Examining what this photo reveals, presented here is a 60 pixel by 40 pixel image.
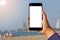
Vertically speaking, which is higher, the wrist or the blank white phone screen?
the blank white phone screen

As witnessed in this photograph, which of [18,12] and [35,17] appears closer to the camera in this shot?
[35,17]

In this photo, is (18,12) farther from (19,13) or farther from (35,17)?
(35,17)

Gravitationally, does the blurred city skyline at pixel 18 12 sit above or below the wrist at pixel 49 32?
above

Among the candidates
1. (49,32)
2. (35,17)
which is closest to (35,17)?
(35,17)

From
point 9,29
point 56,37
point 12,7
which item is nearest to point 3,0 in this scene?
point 12,7

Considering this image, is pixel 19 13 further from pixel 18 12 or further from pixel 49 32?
pixel 49 32

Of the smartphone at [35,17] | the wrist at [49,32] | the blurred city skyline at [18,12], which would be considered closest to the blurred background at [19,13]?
the blurred city skyline at [18,12]

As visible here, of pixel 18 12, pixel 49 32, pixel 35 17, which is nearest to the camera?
pixel 49 32

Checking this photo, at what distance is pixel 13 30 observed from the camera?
1.19 meters

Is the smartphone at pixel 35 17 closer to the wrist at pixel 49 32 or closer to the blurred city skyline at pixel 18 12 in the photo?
the wrist at pixel 49 32

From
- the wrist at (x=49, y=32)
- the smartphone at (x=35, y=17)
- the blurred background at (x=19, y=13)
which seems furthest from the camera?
the blurred background at (x=19, y=13)

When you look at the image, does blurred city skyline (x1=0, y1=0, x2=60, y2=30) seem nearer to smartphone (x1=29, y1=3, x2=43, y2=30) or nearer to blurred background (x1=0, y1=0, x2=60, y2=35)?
blurred background (x1=0, y1=0, x2=60, y2=35)

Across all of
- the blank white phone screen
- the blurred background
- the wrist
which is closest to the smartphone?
the blank white phone screen

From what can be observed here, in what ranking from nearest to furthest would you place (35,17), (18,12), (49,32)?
(49,32), (35,17), (18,12)
